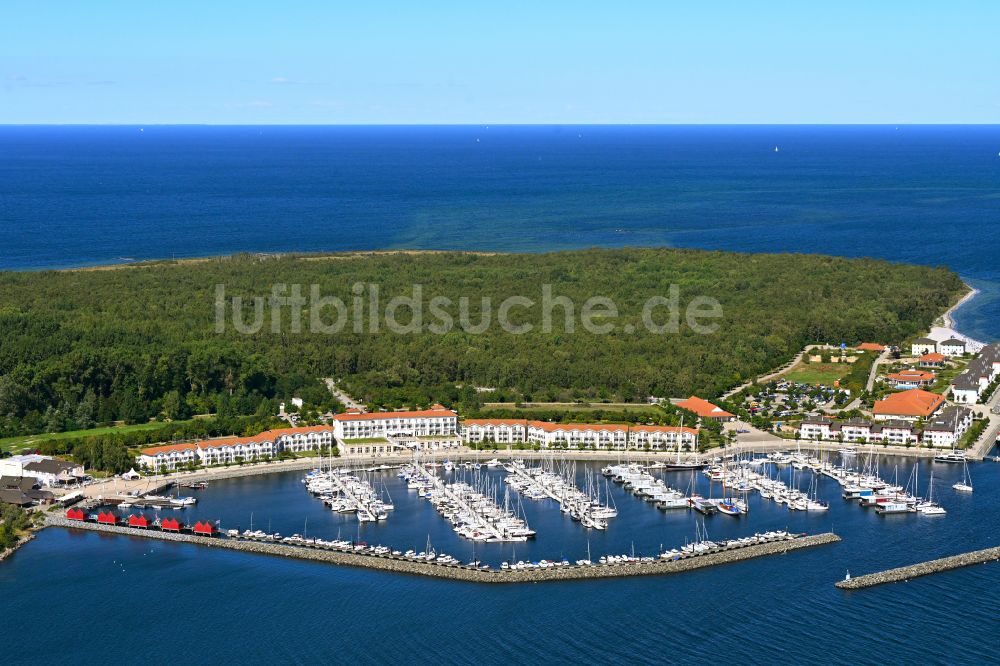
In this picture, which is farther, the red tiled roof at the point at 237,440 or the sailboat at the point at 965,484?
the red tiled roof at the point at 237,440

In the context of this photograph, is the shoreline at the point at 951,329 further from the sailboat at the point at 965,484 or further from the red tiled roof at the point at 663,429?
the red tiled roof at the point at 663,429

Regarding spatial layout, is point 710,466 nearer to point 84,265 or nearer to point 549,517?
point 549,517

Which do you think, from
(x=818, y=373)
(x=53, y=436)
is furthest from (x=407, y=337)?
(x=818, y=373)

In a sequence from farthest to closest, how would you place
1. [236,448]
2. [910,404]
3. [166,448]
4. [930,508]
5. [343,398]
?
[343,398], [910,404], [236,448], [166,448], [930,508]

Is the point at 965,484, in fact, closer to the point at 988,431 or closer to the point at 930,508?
the point at 930,508

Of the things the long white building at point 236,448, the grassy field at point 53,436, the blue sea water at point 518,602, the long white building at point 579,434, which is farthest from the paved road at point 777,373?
the grassy field at point 53,436

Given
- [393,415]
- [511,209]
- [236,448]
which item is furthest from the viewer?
[511,209]

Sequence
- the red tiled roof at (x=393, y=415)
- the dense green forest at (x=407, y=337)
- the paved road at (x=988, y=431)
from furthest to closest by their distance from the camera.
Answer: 1. the dense green forest at (x=407, y=337)
2. the red tiled roof at (x=393, y=415)
3. the paved road at (x=988, y=431)
